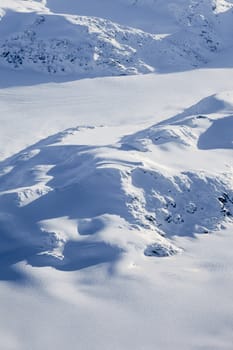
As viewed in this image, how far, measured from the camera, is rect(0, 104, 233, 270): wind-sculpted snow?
1546cm

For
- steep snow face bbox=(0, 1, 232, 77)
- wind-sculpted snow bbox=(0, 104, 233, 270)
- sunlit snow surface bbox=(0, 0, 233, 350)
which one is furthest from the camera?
steep snow face bbox=(0, 1, 232, 77)

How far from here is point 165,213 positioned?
17203mm

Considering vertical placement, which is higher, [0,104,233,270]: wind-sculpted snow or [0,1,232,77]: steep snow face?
[0,1,232,77]: steep snow face

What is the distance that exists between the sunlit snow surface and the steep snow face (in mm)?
1281

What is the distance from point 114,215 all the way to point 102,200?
74 centimetres

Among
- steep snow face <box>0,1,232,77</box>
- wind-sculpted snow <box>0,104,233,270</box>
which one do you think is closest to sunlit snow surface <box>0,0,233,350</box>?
wind-sculpted snow <box>0,104,233,270</box>

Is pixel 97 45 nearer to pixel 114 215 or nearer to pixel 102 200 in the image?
pixel 102 200

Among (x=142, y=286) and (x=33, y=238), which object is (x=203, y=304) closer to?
(x=142, y=286)

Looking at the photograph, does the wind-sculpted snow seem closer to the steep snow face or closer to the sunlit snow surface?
the sunlit snow surface

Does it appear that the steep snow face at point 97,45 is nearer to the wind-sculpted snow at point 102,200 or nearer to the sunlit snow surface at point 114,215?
the sunlit snow surface at point 114,215

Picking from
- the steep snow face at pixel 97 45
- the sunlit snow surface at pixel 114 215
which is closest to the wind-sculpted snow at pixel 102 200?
the sunlit snow surface at pixel 114 215

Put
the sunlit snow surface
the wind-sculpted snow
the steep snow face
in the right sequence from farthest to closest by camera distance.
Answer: the steep snow face
the wind-sculpted snow
the sunlit snow surface

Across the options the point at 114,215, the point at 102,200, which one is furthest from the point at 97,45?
the point at 114,215

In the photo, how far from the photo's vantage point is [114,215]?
16625mm
